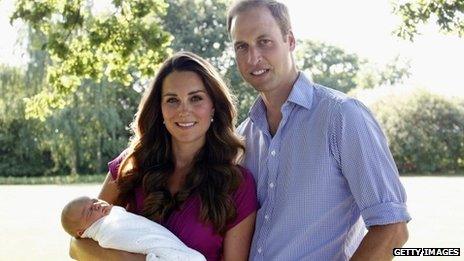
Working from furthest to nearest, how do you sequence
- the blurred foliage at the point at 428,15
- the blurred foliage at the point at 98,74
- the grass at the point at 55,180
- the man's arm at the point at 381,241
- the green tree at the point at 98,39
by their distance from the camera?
the grass at the point at 55,180 → the blurred foliage at the point at 98,74 → the green tree at the point at 98,39 → the blurred foliage at the point at 428,15 → the man's arm at the point at 381,241

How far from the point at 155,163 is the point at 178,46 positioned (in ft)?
110

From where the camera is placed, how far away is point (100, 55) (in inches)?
337

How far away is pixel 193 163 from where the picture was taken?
2.97 meters

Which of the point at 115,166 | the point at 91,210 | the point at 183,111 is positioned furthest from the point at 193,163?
the point at 91,210

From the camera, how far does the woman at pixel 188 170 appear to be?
2.71 meters

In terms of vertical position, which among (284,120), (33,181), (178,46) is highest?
(284,120)

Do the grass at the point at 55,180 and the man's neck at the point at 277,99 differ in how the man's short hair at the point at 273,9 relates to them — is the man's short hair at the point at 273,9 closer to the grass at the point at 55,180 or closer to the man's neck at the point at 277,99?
the man's neck at the point at 277,99

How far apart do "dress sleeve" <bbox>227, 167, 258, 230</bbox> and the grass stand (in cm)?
2592

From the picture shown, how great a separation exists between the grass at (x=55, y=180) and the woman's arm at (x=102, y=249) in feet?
83.6

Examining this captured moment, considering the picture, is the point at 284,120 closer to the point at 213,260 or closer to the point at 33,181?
the point at 213,260

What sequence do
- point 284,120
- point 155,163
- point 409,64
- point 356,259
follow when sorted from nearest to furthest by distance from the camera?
1. point 356,259
2. point 284,120
3. point 155,163
4. point 409,64

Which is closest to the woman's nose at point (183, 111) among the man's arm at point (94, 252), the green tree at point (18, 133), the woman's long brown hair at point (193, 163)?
the woman's long brown hair at point (193, 163)

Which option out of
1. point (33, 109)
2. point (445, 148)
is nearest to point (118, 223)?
point (33, 109)

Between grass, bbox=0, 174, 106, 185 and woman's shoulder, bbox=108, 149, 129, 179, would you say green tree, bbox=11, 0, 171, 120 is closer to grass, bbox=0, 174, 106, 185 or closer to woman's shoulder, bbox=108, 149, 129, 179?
woman's shoulder, bbox=108, 149, 129, 179
